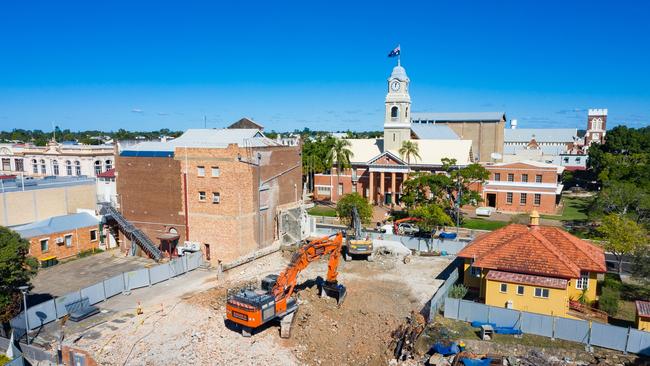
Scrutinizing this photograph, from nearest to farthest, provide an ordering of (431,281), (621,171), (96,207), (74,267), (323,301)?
(323,301), (431,281), (74,267), (96,207), (621,171)

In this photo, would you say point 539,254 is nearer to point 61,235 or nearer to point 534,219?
point 534,219

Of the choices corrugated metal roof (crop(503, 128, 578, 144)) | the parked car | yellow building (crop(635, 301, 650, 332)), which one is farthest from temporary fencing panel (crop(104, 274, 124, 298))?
corrugated metal roof (crop(503, 128, 578, 144))

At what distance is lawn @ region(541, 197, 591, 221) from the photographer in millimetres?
56969

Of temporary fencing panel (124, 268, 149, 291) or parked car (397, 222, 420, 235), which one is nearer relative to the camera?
temporary fencing panel (124, 268, 149, 291)

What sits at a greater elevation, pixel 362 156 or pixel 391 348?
pixel 362 156

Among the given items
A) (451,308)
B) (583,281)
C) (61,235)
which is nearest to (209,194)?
(61,235)

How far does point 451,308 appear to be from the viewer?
26453mm

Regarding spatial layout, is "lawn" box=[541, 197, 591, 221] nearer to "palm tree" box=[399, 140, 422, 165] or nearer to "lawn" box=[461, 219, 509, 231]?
"lawn" box=[461, 219, 509, 231]

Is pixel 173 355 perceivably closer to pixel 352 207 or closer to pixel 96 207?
pixel 352 207

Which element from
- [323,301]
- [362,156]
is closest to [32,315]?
[323,301]

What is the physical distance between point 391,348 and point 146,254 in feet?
82.8

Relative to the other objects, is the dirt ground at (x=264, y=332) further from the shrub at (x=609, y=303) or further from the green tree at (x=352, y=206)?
the green tree at (x=352, y=206)

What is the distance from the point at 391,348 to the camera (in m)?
23.8

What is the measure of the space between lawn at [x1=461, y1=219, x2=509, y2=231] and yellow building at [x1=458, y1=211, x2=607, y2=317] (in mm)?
21399
